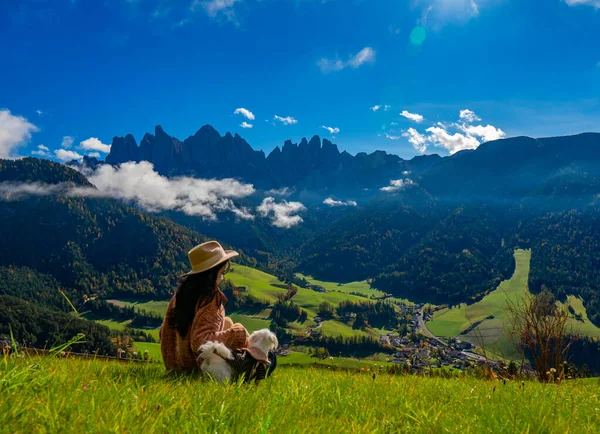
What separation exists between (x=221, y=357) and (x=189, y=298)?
120cm

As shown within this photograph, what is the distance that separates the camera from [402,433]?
280 cm

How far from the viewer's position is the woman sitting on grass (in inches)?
216

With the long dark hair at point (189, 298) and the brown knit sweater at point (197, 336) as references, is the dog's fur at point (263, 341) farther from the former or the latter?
the long dark hair at point (189, 298)

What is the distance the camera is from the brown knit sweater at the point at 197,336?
544 centimetres

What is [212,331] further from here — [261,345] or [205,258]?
[205,258]

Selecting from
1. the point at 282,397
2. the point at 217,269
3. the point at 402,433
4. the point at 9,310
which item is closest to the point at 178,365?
the point at 217,269

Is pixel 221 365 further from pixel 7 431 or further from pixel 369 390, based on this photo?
→ pixel 7 431

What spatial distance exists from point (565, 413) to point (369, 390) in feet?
6.95

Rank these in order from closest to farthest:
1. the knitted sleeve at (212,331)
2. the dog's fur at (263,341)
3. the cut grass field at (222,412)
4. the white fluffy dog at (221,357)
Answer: the cut grass field at (222,412) < the white fluffy dog at (221,357) < the dog's fur at (263,341) < the knitted sleeve at (212,331)

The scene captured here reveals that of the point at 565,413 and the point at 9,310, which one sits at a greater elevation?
the point at 565,413

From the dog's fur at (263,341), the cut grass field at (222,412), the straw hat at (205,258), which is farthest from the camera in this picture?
the straw hat at (205,258)

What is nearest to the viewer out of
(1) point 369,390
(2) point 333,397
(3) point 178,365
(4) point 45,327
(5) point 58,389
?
(5) point 58,389

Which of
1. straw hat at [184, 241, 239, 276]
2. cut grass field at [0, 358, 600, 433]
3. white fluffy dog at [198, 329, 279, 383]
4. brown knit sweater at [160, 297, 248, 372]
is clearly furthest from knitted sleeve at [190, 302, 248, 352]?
cut grass field at [0, 358, 600, 433]

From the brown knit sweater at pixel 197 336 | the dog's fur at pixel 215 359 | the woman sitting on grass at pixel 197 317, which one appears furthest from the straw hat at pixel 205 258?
the dog's fur at pixel 215 359
